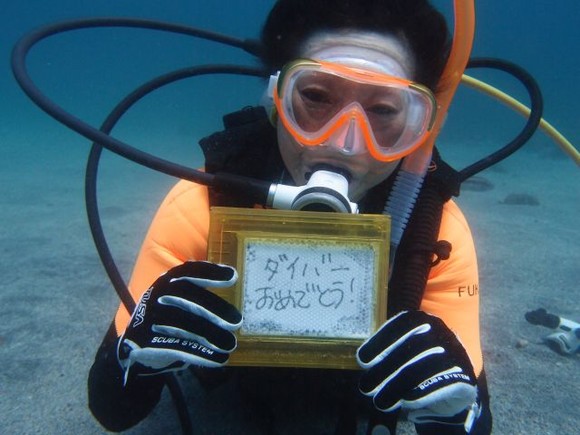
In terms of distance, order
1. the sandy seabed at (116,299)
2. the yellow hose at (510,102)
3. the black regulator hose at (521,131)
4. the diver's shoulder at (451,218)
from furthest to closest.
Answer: the sandy seabed at (116,299) < the yellow hose at (510,102) < the diver's shoulder at (451,218) < the black regulator hose at (521,131)

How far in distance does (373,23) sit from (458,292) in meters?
1.37

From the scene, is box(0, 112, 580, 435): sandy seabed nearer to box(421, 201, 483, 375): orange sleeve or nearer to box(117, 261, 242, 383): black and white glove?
box(421, 201, 483, 375): orange sleeve

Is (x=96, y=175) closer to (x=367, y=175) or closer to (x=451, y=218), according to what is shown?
(x=367, y=175)

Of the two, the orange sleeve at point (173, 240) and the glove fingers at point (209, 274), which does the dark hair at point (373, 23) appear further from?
the glove fingers at point (209, 274)

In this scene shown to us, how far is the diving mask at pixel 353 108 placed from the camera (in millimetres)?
1893

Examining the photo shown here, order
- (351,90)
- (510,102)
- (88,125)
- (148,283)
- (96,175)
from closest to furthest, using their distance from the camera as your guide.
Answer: (88,125), (351,90), (148,283), (96,175), (510,102)

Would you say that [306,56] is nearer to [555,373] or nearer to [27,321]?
[555,373]

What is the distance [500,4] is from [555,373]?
83359 millimetres

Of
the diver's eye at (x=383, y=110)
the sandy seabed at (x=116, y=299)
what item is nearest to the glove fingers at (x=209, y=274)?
the diver's eye at (x=383, y=110)

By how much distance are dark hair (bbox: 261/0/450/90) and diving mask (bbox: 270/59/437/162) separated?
0.82 feet

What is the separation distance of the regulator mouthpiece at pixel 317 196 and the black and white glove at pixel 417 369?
435 millimetres

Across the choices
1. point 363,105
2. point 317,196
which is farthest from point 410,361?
point 363,105

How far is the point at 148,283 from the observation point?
210 cm

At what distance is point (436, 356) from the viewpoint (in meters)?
1.44
